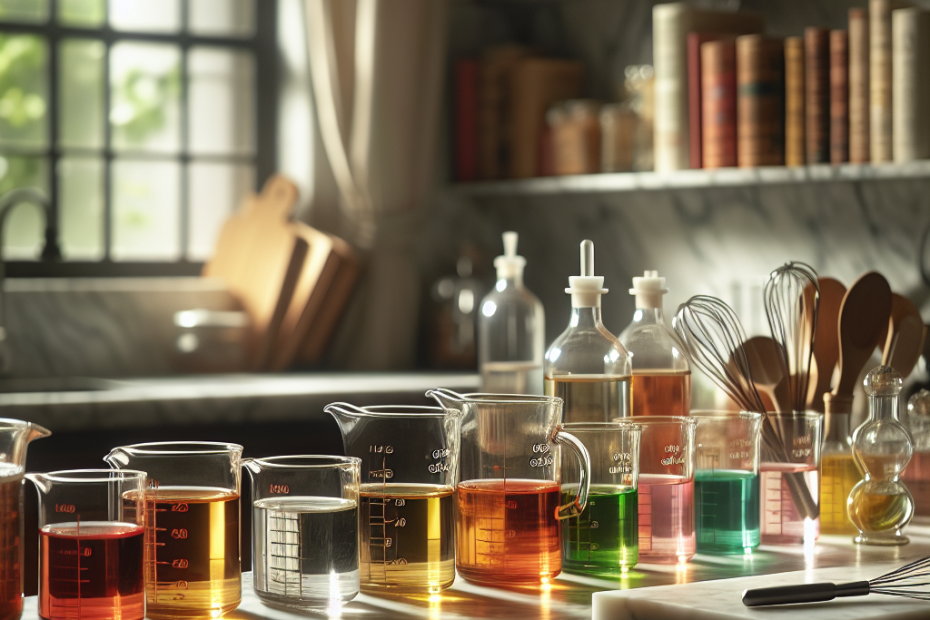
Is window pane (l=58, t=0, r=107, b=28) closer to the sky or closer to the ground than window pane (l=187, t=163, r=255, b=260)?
closer to the sky

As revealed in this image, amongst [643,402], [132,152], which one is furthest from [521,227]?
[643,402]

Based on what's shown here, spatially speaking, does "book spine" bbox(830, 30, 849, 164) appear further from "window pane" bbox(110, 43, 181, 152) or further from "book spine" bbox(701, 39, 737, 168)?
"window pane" bbox(110, 43, 181, 152)

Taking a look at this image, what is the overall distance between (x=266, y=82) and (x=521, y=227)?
76 centimetres

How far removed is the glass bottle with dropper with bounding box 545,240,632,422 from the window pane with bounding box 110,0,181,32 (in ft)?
7.51

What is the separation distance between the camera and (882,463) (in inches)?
47.8

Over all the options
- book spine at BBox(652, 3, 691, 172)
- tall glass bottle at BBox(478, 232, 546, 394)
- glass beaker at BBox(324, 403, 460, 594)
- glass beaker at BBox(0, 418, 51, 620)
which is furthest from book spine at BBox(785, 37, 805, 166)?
glass beaker at BBox(0, 418, 51, 620)

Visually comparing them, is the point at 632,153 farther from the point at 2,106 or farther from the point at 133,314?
the point at 2,106

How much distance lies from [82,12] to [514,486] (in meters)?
2.45

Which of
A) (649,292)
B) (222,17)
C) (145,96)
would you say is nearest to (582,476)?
(649,292)

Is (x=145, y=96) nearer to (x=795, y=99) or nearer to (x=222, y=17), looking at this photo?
(x=222, y=17)

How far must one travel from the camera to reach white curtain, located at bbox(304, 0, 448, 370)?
3.12 m

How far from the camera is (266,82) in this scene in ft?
11.0

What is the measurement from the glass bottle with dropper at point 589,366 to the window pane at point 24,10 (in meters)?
2.24

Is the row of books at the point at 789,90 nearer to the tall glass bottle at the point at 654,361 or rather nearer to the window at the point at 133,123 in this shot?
the tall glass bottle at the point at 654,361
